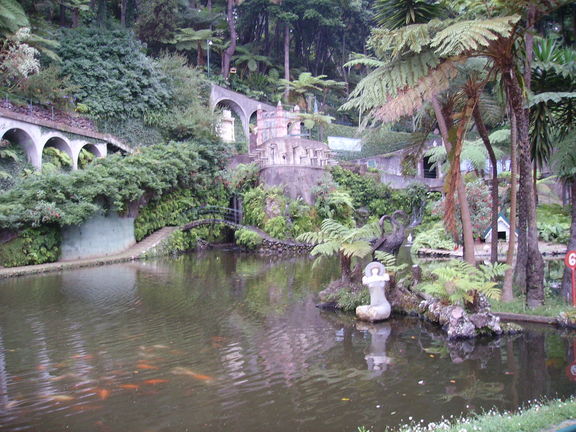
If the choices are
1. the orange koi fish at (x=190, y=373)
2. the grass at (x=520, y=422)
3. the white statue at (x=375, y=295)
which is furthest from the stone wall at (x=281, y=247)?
the grass at (x=520, y=422)

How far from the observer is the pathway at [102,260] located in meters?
15.8

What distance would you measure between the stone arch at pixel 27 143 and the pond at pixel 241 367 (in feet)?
33.3

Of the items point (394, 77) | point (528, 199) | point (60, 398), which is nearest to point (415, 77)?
point (394, 77)

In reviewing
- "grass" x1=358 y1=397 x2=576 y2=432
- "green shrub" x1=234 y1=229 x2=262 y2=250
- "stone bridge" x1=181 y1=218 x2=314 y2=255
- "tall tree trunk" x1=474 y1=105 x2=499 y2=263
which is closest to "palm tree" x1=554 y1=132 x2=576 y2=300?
"tall tree trunk" x1=474 y1=105 x2=499 y2=263

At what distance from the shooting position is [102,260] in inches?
728

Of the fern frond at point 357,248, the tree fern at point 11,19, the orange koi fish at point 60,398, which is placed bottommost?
the orange koi fish at point 60,398

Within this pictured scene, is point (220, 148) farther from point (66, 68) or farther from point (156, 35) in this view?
point (156, 35)

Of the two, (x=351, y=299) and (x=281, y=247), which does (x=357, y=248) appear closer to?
(x=351, y=299)

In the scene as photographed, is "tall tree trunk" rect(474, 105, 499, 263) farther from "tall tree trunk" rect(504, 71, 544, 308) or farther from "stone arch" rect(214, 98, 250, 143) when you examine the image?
"stone arch" rect(214, 98, 250, 143)

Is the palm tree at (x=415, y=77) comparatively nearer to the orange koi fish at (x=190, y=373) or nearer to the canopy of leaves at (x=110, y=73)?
the orange koi fish at (x=190, y=373)

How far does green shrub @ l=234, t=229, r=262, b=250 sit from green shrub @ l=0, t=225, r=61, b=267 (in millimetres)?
7571

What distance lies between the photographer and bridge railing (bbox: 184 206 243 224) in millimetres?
24031

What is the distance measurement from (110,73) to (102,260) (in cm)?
1176

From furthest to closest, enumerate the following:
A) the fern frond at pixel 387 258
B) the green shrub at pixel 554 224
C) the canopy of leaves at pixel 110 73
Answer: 1. the canopy of leaves at pixel 110 73
2. the green shrub at pixel 554 224
3. the fern frond at pixel 387 258
